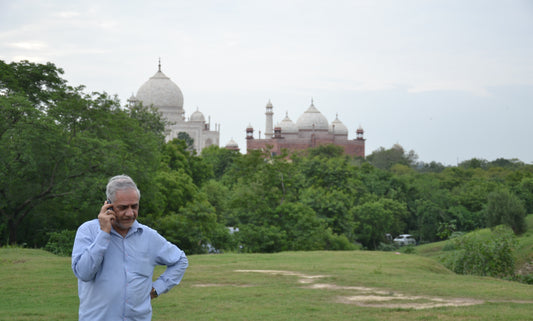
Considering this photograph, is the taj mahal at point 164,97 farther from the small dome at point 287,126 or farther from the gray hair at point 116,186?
the gray hair at point 116,186

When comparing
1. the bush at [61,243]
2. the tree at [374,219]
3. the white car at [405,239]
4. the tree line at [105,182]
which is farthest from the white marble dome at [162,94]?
the bush at [61,243]

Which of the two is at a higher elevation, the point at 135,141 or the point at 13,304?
the point at 135,141

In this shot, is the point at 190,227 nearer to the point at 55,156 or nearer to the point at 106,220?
the point at 55,156

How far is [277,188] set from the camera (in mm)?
26281

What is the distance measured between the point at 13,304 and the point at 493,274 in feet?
39.3

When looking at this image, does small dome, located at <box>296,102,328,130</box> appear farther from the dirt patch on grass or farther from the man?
the man

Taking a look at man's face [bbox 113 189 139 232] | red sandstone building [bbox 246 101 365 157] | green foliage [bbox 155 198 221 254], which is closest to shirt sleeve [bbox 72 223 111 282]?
man's face [bbox 113 189 139 232]

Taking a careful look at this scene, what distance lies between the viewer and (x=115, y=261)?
3.86 metres

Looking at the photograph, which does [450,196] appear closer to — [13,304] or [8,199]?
[8,199]

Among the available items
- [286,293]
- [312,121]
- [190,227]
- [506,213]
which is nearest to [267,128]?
[312,121]

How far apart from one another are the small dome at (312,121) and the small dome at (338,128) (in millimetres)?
2471

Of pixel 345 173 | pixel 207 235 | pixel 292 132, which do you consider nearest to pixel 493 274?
pixel 207 235

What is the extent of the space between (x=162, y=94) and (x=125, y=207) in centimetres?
7085

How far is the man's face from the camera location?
12.6 ft
